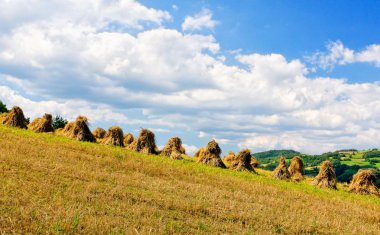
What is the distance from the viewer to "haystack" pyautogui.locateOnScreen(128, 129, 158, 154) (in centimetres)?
3494

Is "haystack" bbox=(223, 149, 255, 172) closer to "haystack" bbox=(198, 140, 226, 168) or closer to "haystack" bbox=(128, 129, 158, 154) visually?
"haystack" bbox=(198, 140, 226, 168)

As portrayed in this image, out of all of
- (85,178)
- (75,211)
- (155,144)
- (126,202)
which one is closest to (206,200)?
(126,202)

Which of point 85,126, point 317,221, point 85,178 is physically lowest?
point 317,221

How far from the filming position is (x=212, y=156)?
3419cm

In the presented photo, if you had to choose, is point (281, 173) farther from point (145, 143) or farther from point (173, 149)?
point (145, 143)

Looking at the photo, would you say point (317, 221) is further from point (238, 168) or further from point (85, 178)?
point (238, 168)

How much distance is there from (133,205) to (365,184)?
2564cm

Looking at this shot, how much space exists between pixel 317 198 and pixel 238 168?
11.6 meters

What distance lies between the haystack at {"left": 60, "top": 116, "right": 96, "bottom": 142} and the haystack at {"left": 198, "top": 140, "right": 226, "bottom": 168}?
440 inches

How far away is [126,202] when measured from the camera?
12906 millimetres

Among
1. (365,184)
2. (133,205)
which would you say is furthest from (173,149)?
(133,205)

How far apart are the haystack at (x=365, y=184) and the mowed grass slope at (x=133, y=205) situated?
11.2 meters

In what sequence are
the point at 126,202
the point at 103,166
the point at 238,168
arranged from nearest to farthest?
the point at 126,202 < the point at 103,166 < the point at 238,168

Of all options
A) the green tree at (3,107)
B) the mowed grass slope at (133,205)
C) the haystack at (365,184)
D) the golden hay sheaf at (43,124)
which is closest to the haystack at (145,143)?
the golden hay sheaf at (43,124)
